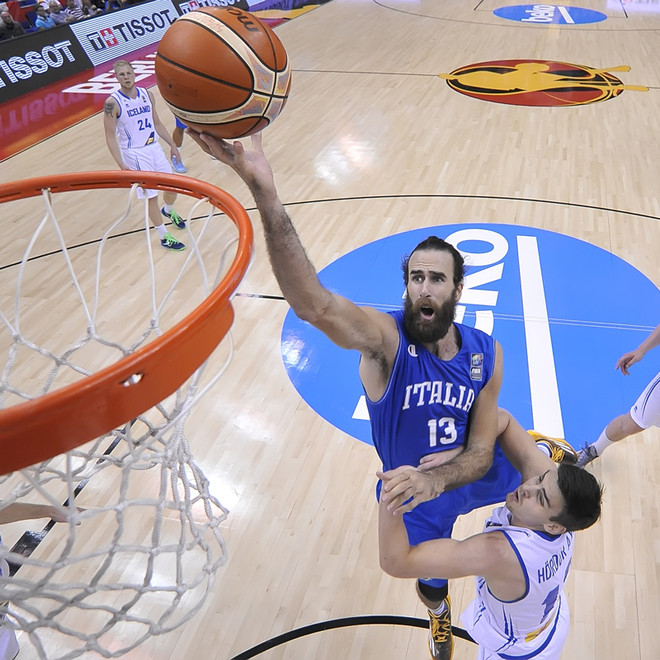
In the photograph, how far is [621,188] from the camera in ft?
24.5

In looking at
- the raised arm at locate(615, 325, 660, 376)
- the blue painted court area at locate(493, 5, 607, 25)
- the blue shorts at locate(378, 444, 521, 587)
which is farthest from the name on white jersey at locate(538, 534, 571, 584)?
the blue painted court area at locate(493, 5, 607, 25)

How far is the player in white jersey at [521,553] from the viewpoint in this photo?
2164 millimetres

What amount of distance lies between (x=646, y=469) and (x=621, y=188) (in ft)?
14.6

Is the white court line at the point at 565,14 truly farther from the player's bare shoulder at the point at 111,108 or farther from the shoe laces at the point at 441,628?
the shoe laces at the point at 441,628

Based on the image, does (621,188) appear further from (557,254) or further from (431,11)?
(431,11)

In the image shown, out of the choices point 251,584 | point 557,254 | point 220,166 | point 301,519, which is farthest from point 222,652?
point 220,166

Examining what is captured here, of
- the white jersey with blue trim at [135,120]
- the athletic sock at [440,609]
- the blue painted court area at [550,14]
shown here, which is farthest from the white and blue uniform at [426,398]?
the blue painted court area at [550,14]

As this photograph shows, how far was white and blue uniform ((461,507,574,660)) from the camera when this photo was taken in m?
2.21

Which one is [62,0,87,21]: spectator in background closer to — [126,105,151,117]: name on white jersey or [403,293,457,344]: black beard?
[126,105,151,117]: name on white jersey

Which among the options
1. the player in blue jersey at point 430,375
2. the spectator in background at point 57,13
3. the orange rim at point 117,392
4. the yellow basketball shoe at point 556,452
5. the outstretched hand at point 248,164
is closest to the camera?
the orange rim at point 117,392

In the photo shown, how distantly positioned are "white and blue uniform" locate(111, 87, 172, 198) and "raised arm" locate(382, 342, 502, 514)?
4523mm

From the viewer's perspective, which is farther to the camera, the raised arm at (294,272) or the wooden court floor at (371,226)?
A: the wooden court floor at (371,226)

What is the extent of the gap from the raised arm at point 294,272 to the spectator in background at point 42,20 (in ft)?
45.2

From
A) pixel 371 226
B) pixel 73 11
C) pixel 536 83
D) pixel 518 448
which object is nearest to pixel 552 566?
pixel 518 448
